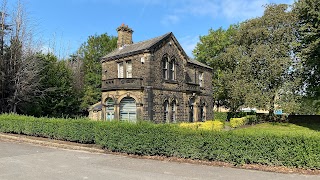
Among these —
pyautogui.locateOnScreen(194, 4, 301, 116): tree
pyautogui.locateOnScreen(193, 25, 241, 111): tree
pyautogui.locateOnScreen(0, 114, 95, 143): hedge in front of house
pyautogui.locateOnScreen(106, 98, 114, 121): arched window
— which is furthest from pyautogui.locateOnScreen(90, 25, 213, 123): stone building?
pyautogui.locateOnScreen(193, 25, 241, 111): tree

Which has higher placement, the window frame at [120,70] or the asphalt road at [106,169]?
the window frame at [120,70]

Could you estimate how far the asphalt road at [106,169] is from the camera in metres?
8.63

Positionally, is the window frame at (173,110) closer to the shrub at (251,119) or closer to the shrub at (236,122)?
the shrub at (236,122)

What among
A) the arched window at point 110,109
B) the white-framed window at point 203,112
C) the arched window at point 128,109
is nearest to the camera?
the arched window at point 128,109

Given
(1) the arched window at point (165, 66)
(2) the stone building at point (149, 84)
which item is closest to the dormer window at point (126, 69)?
(2) the stone building at point (149, 84)

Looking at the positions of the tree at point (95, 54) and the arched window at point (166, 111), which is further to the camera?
the tree at point (95, 54)

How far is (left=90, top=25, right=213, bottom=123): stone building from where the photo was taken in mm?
25078

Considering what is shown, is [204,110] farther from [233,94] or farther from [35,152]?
[35,152]

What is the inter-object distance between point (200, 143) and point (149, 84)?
14.4 metres

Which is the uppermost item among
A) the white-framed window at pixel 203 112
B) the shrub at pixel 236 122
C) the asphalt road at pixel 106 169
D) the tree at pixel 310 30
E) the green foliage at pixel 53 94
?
the tree at pixel 310 30

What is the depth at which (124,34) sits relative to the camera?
105 ft

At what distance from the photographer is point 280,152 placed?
32.2 feet

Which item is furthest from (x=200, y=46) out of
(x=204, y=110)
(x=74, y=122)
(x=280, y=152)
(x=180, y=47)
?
(x=280, y=152)

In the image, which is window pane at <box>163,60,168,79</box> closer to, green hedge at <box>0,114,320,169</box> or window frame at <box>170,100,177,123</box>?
window frame at <box>170,100,177,123</box>
